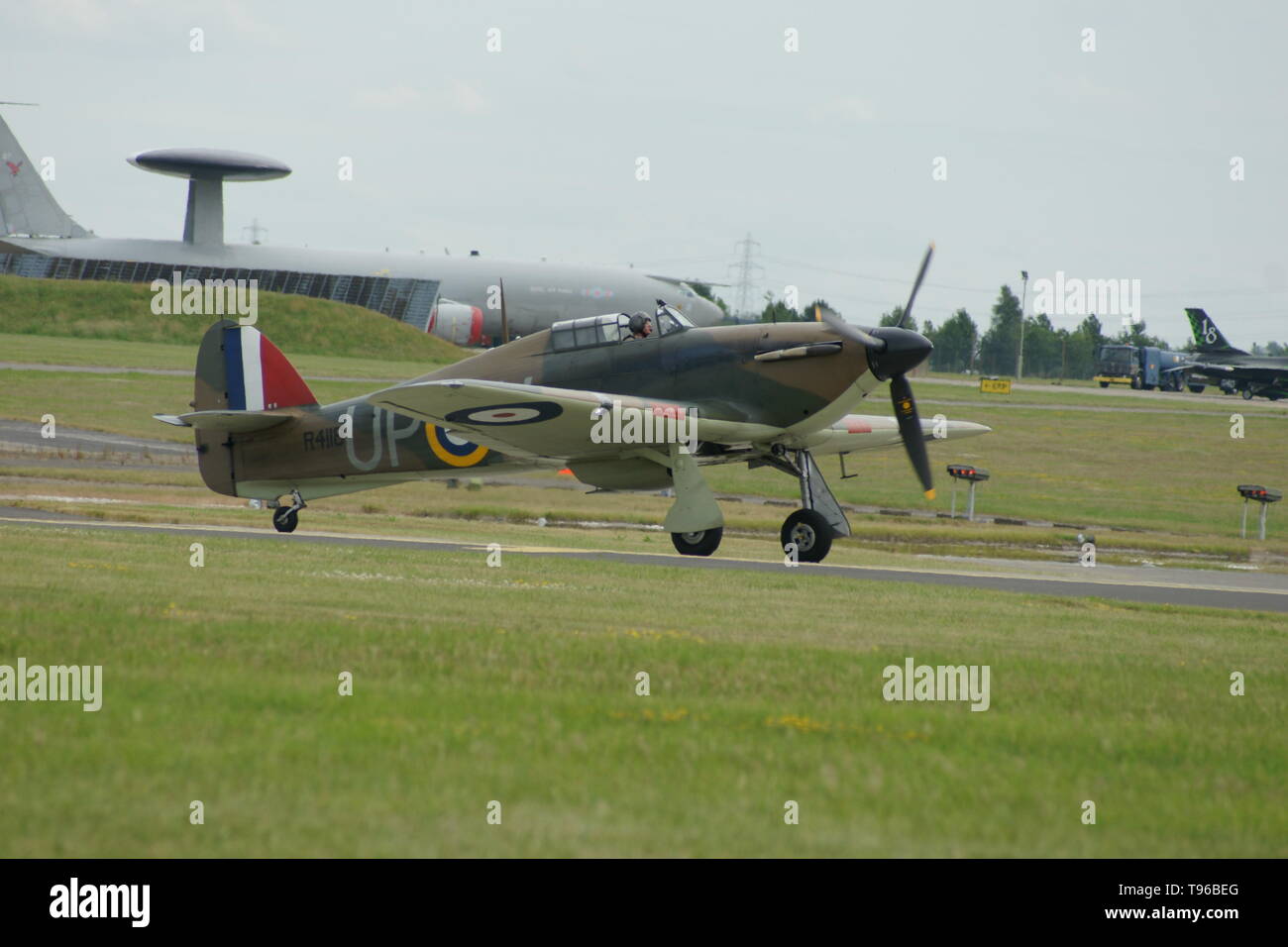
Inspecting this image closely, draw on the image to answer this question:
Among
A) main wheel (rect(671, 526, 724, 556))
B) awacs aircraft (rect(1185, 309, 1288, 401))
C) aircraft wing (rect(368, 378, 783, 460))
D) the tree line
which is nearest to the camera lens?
aircraft wing (rect(368, 378, 783, 460))

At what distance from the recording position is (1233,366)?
8688cm

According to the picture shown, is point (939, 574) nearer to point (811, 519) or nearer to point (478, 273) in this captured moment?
point (811, 519)

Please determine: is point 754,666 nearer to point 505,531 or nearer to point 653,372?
point 653,372

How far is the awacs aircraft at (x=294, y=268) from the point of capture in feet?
294

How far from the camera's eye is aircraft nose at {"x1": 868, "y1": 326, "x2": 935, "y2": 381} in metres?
18.3

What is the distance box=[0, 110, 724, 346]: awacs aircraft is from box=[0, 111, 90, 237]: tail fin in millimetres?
71

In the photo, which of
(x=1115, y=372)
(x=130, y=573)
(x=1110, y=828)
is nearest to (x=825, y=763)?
(x=1110, y=828)

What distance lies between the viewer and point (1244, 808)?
6.02m

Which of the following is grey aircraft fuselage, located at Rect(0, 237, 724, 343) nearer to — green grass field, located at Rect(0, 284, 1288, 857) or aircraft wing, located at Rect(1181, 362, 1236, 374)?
aircraft wing, located at Rect(1181, 362, 1236, 374)

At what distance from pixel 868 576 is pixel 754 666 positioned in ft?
30.8

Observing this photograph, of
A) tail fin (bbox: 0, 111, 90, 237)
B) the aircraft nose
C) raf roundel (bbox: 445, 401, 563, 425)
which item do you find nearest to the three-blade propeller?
the aircraft nose

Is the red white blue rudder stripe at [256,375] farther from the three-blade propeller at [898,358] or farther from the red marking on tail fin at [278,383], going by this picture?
the three-blade propeller at [898,358]

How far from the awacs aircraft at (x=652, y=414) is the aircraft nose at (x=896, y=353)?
0.8 inches
